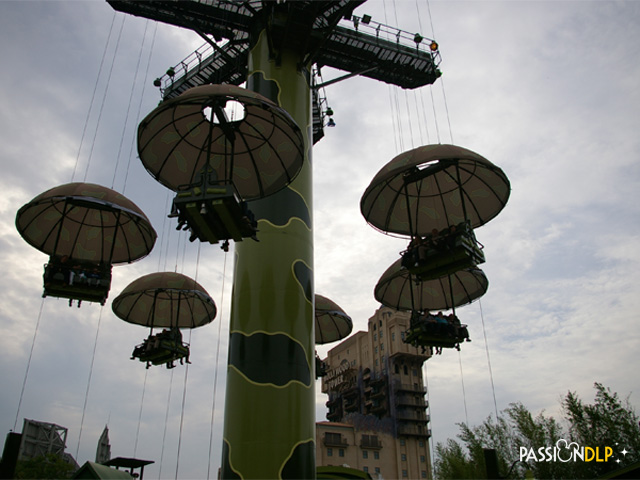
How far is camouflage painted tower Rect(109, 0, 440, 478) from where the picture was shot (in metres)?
16.7

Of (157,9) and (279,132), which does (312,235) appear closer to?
(279,132)

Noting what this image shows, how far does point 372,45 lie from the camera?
30.6 metres

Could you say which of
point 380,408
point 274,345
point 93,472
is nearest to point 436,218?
point 274,345

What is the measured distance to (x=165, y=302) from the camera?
95.5ft

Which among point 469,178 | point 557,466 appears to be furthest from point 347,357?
point 469,178

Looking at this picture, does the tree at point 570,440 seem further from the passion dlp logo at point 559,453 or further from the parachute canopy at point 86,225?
the parachute canopy at point 86,225

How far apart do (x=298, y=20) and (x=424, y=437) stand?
85810mm

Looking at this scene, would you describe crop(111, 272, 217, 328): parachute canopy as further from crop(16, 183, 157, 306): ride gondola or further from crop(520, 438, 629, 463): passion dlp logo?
crop(520, 438, 629, 463): passion dlp logo

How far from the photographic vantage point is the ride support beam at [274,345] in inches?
647

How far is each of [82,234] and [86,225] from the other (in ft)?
1.53

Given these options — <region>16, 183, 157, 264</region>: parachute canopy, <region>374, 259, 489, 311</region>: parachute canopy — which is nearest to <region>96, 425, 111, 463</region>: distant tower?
<region>16, 183, 157, 264</region>: parachute canopy

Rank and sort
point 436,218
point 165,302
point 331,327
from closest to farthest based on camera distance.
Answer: point 436,218 → point 165,302 → point 331,327

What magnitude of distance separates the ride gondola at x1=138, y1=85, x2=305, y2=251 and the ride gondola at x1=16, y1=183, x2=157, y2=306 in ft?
10.2

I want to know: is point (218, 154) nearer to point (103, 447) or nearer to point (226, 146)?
point (226, 146)
